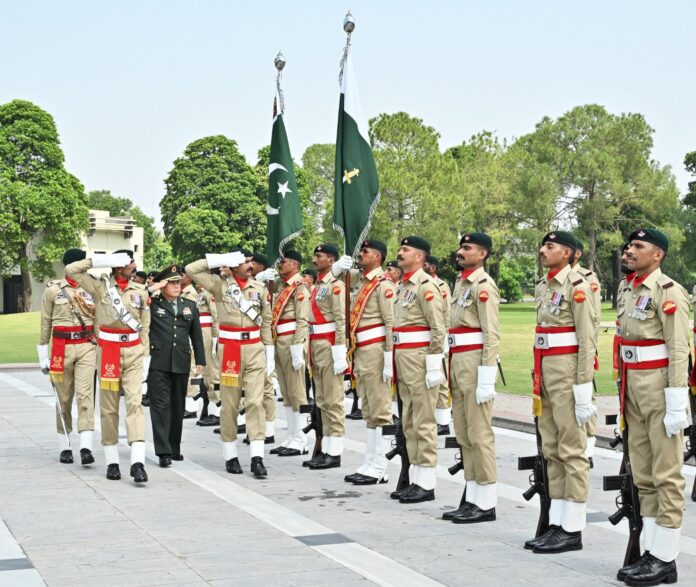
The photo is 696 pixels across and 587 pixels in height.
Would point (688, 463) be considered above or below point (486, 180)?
below

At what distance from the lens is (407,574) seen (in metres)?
6.38

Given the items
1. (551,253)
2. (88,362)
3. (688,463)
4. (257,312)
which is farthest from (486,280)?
(88,362)

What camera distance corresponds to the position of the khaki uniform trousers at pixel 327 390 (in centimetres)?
1069

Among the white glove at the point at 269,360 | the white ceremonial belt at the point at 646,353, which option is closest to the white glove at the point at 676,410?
the white ceremonial belt at the point at 646,353

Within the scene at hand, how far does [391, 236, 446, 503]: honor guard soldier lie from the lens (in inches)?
345

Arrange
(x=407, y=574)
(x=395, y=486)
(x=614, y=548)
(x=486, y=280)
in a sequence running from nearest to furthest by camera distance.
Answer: (x=407, y=574) → (x=614, y=548) → (x=486, y=280) → (x=395, y=486)

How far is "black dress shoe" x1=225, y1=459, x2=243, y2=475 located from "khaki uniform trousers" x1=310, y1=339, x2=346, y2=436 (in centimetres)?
102

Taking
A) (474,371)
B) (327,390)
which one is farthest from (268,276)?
(474,371)

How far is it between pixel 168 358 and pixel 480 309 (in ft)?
13.0

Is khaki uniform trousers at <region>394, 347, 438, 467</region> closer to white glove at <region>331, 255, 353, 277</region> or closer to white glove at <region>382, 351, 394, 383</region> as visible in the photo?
white glove at <region>382, 351, 394, 383</region>

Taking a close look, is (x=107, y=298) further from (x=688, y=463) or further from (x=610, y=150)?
(x=610, y=150)

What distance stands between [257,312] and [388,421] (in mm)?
1876

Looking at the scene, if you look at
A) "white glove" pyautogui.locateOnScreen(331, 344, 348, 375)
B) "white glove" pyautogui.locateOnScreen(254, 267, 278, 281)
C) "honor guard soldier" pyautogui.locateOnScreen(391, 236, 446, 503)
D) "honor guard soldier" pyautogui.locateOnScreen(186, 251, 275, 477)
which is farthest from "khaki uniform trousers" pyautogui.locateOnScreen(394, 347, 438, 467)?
"white glove" pyautogui.locateOnScreen(254, 267, 278, 281)

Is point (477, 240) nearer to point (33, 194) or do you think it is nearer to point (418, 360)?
point (418, 360)
